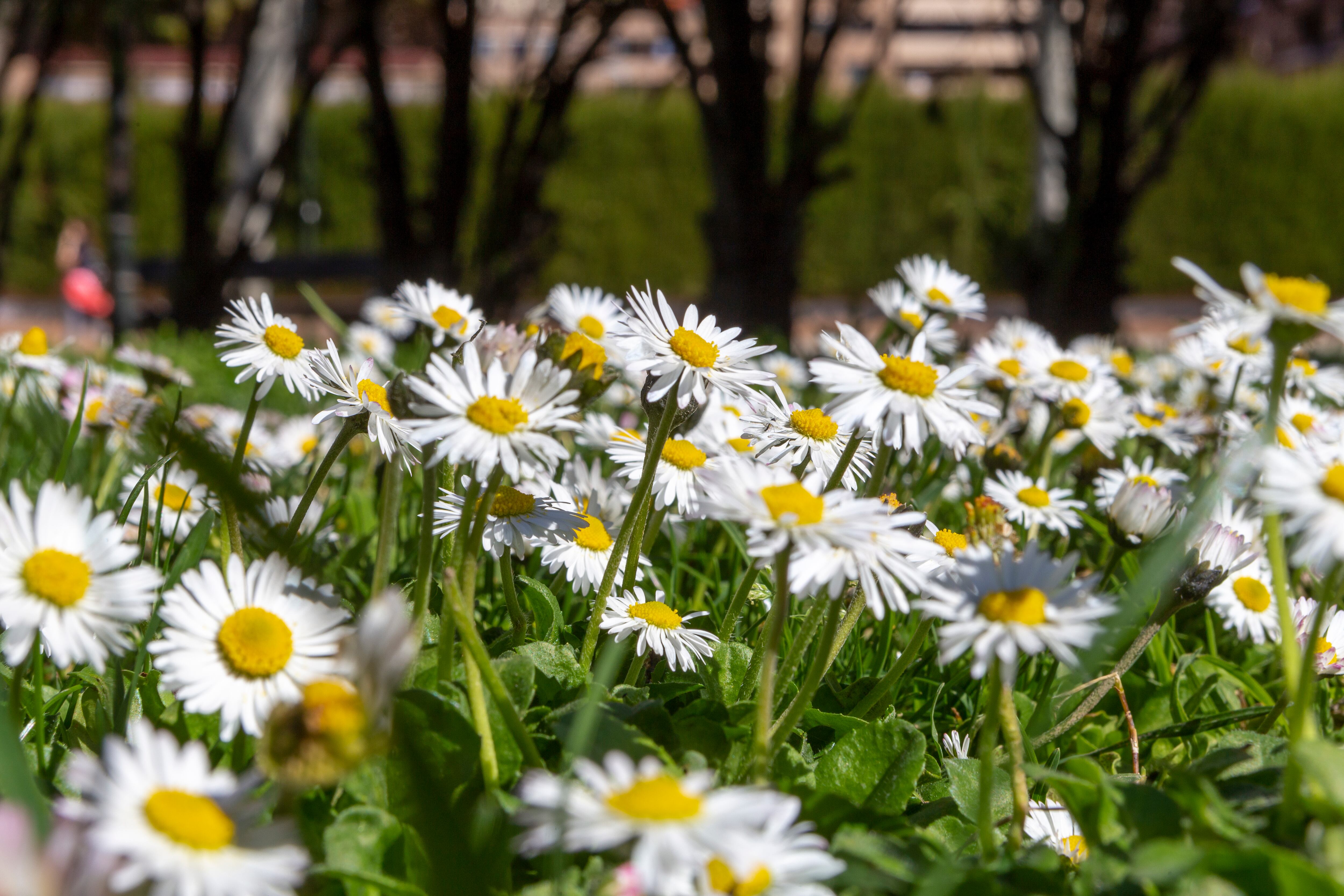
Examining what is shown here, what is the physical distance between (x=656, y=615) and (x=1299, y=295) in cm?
55

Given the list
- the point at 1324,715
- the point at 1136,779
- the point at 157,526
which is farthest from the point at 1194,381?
the point at 157,526

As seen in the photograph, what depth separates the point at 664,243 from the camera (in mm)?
13406

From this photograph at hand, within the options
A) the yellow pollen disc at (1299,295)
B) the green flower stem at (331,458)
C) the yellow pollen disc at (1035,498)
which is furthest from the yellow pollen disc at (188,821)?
the yellow pollen disc at (1035,498)

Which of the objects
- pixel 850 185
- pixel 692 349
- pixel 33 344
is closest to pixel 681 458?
pixel 692 349

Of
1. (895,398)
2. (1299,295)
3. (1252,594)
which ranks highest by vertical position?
(1299,295)

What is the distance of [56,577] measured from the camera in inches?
26.5

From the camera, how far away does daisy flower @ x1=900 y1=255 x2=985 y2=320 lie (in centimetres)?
166

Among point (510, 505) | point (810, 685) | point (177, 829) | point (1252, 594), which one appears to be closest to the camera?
point (177, 829)

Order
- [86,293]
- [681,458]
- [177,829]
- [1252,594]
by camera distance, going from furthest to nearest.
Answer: [86,293] → [1252,594] → [681,458] → [177,829]

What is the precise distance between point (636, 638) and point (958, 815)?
0.32 m

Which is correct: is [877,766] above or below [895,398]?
below

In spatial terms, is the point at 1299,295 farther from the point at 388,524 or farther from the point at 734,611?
the point at 388,524

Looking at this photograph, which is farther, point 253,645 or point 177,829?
point 253,645

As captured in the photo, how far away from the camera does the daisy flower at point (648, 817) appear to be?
0.52m
